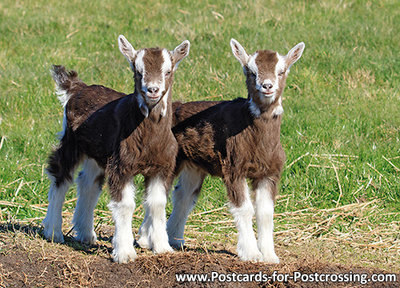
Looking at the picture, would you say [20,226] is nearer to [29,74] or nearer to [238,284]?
[238,284]

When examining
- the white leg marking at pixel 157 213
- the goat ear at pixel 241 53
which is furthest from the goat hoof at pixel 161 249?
the goat ear at pixel 241 53

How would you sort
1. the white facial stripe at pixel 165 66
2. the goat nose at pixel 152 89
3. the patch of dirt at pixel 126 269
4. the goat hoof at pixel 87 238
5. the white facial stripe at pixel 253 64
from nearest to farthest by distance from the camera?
the patch of dirt at pixel 126 269 < the goat nose at pixel 152 89 < the white facial stripe at pixel 165 66 < the white facial stripe at pixel 253 64 < the goat hoof at pixel 87 238

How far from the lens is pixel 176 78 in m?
12.0

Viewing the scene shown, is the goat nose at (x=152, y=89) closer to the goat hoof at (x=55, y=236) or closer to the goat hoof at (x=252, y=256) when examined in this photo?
the goat hoof at (x=252, y=256)

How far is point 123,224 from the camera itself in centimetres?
660

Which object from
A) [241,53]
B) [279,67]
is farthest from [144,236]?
[279,67]

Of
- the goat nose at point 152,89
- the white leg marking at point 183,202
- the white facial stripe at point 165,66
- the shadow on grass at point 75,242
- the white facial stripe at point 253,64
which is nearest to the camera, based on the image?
the goat nose at point 152,89

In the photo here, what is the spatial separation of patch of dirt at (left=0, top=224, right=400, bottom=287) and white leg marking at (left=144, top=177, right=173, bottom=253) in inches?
10.3

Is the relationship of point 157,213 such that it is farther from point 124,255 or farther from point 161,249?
point 124,255

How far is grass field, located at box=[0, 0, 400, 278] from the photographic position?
850 cm

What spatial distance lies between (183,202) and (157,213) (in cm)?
90

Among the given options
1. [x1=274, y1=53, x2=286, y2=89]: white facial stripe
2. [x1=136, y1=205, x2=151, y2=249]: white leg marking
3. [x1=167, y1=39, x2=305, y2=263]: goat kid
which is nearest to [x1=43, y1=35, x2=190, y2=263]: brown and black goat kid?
[x1=136, y1=205, x2=151, y2=249]: white leg marking

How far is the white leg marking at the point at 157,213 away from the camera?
6.78 m

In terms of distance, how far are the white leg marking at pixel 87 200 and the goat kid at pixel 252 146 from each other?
1.31 metres
